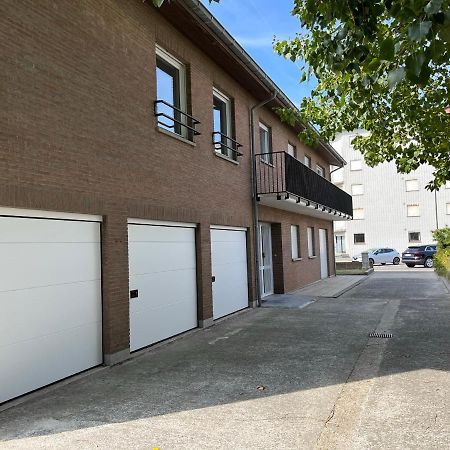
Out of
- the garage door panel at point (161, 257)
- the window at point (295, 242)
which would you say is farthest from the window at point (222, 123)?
the window at point (295, 242)

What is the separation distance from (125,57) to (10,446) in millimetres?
5609

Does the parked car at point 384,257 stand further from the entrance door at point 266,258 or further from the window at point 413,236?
the entrance door at point 266,258

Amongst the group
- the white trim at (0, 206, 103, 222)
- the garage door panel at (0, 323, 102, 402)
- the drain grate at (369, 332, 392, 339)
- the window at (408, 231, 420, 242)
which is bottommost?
the drain grate at (369, 332, 392, 339)

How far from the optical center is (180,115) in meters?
9.05

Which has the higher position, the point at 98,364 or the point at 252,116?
the point at 252,116

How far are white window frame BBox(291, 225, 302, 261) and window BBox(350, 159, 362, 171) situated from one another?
1111 inches

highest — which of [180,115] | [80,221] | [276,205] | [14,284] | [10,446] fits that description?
[180,115]

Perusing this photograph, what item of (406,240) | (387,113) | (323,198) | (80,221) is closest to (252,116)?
(387,113)

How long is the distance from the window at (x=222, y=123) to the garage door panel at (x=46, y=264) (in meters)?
5.09

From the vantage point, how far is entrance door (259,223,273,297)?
13.9 meters

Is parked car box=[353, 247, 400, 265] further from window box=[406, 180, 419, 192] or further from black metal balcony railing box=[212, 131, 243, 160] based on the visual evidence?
black metal balcony railing box=[212, 131, 243, 160]

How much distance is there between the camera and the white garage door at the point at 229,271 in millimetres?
10086

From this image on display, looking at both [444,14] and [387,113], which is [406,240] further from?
[444,14]

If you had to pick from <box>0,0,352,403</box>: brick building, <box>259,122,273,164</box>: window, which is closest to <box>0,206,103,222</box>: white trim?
<box>0,0,352,403</box>: brick building
